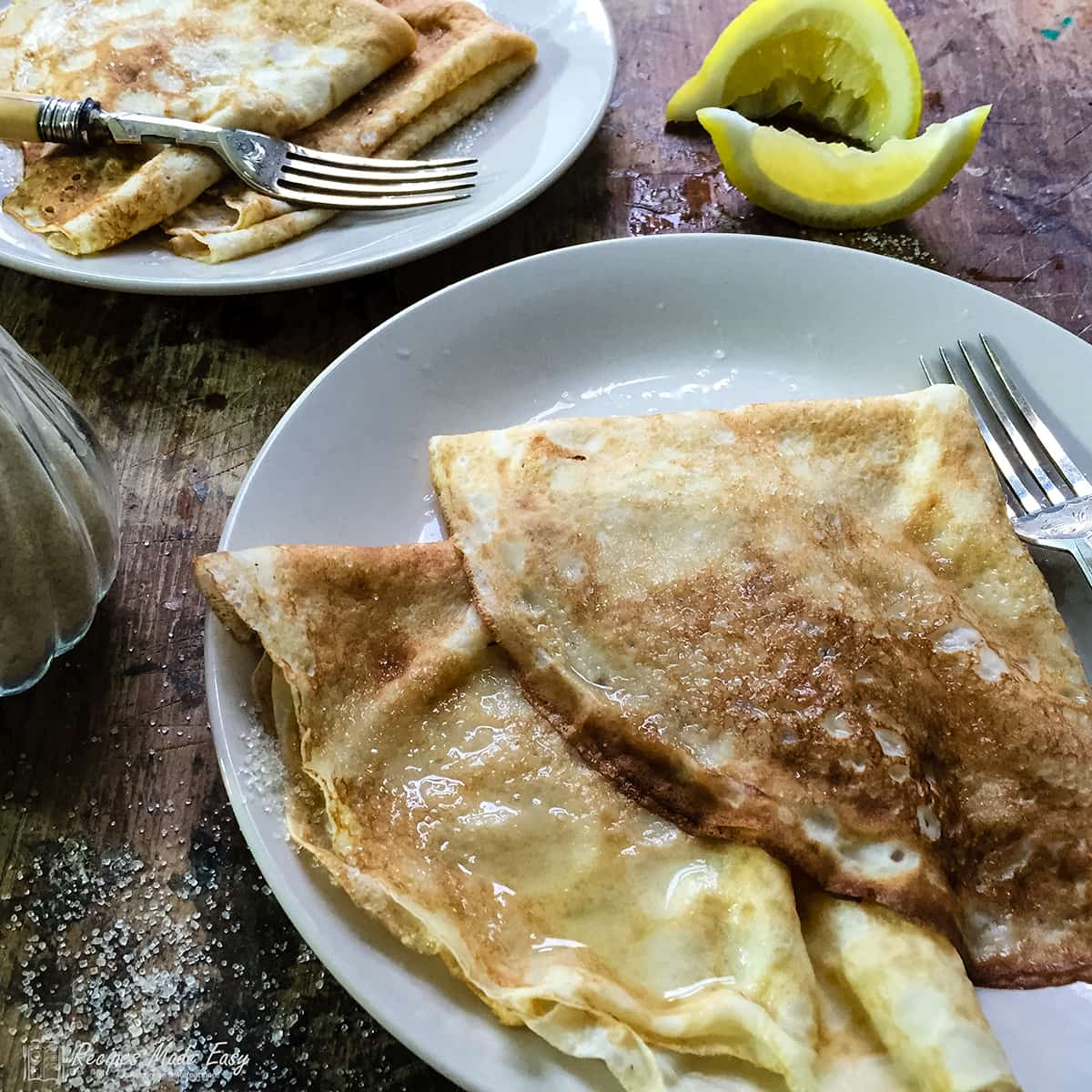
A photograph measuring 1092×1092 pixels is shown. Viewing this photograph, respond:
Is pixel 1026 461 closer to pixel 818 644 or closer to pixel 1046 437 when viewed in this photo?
pixel 1046 437

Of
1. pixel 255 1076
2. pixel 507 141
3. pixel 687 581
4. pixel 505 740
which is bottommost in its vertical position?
pixel 255 1076

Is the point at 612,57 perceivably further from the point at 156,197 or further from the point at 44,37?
the point at 44,37

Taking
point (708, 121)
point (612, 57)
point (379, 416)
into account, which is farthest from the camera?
point (612, 57)

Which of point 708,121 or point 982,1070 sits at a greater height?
point 708,121

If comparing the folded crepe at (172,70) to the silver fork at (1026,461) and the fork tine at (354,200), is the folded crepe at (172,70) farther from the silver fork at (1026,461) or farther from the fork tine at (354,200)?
the silver fork at (1026,461)

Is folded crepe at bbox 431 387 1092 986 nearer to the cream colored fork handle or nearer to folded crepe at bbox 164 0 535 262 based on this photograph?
folded crepe at bbox 164 0 535 262

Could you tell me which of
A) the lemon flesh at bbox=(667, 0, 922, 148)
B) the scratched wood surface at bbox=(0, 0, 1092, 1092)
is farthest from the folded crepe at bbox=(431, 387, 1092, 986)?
the lemon flesh at bbox=(667, 0, 922, 148)

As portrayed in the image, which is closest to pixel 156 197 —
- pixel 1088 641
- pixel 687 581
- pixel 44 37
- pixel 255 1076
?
pixel 44 37

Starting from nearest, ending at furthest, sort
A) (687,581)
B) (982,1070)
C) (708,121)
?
(982,1070), (687,581), (708,121)

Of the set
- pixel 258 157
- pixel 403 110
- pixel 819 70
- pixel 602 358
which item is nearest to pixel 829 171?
pixel 819 70
